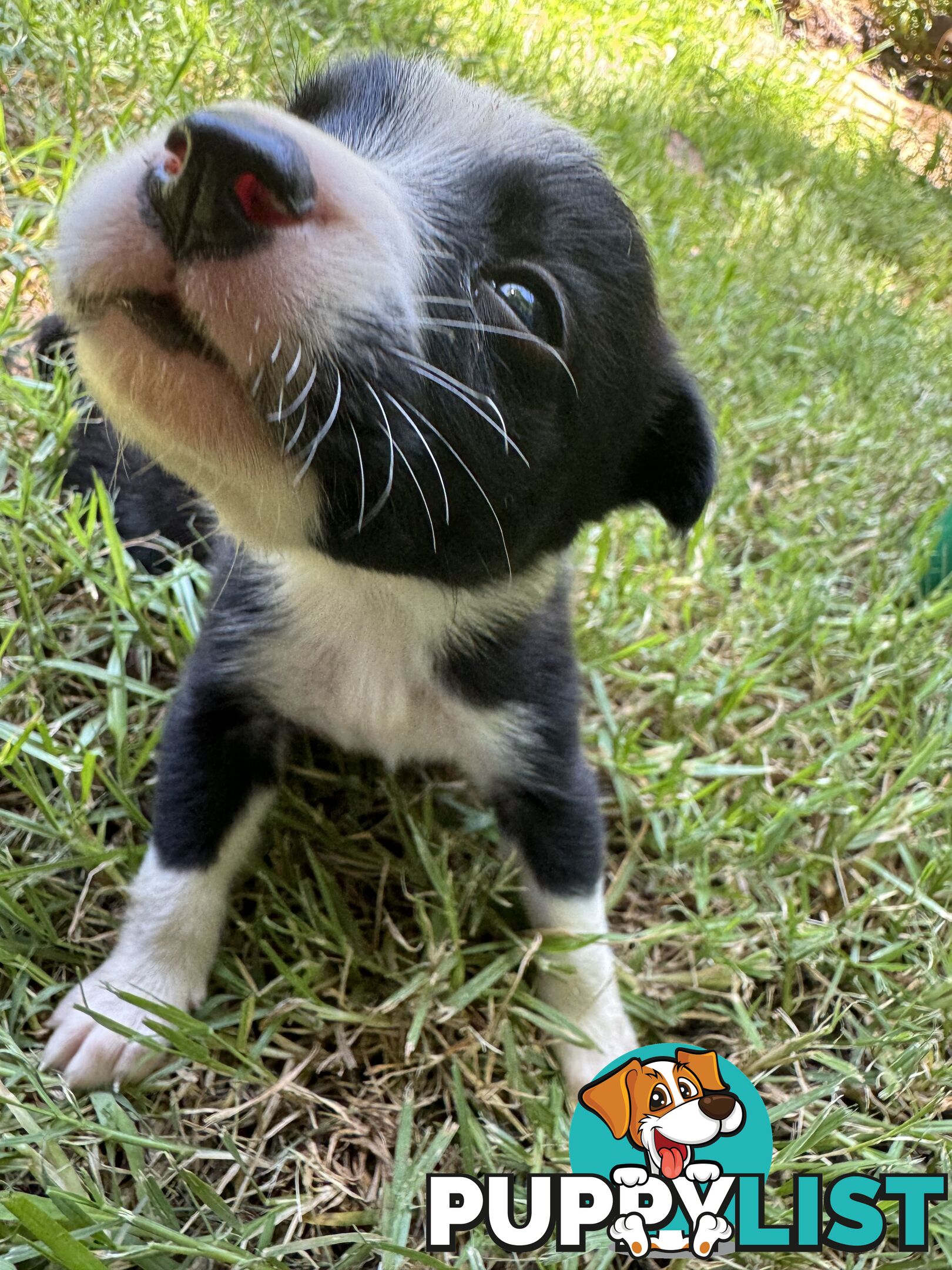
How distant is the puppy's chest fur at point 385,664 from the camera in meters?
1.94

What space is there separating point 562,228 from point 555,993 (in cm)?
155

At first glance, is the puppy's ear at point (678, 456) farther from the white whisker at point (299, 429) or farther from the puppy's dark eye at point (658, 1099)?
the puppy's dark eye at point (658, 1099)

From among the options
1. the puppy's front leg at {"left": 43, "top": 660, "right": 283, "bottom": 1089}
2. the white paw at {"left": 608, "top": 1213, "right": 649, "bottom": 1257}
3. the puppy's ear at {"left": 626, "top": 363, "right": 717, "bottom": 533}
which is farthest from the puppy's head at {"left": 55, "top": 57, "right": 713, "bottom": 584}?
the white paw at {"left": 608, "top": 1213, "right": 649, "bottom": 1257}

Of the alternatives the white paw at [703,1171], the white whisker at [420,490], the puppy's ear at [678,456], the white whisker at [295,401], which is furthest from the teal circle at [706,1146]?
the puppy's ear at [678,456]

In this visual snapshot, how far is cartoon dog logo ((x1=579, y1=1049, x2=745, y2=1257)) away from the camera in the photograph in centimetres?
103

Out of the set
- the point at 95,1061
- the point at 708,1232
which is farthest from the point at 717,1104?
the point at 95,1061

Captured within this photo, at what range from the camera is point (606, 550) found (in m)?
3.04

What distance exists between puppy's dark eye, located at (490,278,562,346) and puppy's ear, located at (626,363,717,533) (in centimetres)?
48

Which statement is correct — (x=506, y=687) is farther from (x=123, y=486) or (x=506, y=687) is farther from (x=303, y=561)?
(x=123, y=486)

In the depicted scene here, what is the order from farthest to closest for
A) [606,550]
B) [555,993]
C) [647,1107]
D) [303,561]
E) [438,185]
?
[606,550]
[555,993]
[303,561]
[438,185]
[647,1107]

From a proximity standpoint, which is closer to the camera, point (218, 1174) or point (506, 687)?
point (218, 1174)

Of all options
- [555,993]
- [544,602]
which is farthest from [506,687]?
[555,993]

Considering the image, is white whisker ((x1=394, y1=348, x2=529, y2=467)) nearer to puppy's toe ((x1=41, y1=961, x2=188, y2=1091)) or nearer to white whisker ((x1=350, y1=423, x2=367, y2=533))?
white whisker ((x1=350, y1=423, x2=367, y2=533))

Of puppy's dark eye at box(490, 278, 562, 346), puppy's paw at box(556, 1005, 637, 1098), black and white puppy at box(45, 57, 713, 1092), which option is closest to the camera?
black and white puppy at box(45, 57, 713, 1092)
